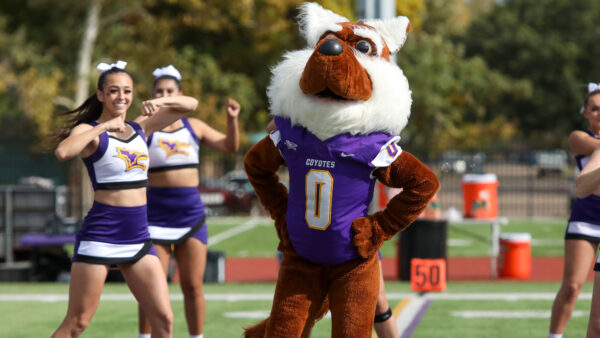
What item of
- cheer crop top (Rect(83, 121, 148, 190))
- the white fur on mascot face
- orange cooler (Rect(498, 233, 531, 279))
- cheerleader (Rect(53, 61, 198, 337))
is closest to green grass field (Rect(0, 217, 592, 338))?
orange cooler (Rect(498, 233, 531, 279))

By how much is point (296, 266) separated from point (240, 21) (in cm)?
2295

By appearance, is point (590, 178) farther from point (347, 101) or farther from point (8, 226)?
point (8, 226)

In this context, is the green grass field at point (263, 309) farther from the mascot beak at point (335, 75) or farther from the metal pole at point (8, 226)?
the mascot beak at point (335, 75)

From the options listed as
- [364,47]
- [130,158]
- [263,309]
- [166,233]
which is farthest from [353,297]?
[263,309]

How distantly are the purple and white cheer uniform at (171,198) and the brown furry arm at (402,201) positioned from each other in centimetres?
213

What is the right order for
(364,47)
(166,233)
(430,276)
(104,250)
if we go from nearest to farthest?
(364,47), (104,250), (166,233), (430,276)

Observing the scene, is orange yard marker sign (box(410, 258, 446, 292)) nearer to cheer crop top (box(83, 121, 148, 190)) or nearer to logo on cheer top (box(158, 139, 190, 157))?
logo on cheer top (box(158, 139, 190, 157))

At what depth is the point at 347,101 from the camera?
3.70 meters

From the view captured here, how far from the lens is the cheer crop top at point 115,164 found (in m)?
4.48

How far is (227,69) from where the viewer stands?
28797 mm

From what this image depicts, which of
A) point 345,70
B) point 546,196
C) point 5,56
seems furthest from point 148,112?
point 546,196

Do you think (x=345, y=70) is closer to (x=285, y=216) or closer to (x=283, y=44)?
(x=285, y=216)

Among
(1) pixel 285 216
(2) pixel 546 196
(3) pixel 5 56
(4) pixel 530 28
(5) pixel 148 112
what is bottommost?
(2) pixel 546 196

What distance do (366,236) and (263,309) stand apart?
438 cm
